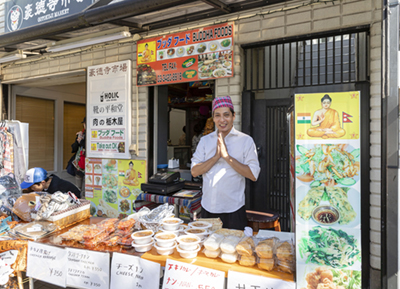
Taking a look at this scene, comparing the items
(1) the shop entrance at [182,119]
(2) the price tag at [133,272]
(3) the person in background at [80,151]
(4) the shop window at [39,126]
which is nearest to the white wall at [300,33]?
(1) the shop entrance at [182,119]

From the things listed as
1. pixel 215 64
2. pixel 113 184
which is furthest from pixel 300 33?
pixel 113 184

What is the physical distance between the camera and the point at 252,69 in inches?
168

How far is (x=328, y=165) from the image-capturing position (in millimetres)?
1574

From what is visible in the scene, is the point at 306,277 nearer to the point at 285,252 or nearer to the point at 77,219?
the point at 285,252

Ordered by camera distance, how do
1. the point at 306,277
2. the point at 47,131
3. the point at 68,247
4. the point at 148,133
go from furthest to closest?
1. the point at 47,131
2. the point at 148,133
3. the point at 68,247
4. the point at 306,277

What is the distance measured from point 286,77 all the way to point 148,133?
2.63 m

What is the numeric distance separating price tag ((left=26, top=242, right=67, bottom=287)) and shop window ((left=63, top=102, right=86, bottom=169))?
22.0ft

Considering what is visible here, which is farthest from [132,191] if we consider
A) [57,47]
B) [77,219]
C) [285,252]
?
[285,252]

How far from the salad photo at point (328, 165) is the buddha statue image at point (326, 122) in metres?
0.07

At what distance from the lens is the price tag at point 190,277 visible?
1.70 meters

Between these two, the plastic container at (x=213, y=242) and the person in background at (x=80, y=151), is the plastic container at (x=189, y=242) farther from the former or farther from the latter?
the person in background at (x=80, y=151)

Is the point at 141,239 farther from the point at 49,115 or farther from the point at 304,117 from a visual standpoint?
the point at 49,115

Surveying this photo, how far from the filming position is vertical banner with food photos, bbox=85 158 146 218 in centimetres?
515

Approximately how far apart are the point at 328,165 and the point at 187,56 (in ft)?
11.3
